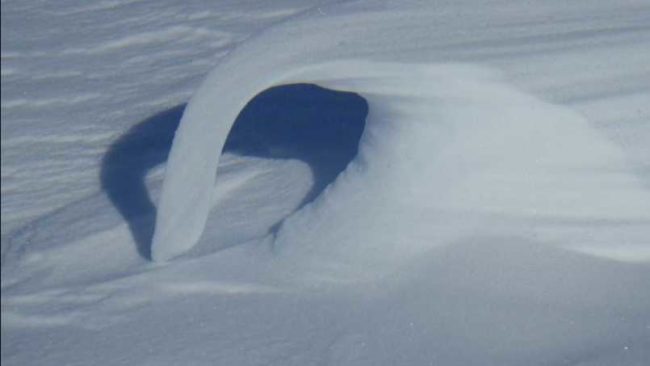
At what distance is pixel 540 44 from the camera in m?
0.95

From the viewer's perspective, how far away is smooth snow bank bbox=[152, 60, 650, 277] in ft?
3.03

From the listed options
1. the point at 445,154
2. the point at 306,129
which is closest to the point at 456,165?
the point at 445,154

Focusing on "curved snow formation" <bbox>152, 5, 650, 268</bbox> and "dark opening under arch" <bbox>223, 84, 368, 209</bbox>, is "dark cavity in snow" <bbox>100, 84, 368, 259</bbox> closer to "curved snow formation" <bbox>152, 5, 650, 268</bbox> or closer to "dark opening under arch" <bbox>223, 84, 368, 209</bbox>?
"dark opening under arch" <bbox>223, 84, 368, 209</bbox>

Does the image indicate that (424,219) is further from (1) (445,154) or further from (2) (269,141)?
(2) (269,141)

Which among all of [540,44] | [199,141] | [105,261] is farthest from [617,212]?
[105,261]

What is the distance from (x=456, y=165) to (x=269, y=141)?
0.53 m

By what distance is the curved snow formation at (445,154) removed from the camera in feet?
3.03

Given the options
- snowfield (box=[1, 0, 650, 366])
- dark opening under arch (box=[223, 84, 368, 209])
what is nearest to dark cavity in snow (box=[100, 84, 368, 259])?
dark opening under arch (box=[223, 84, 368, 209])

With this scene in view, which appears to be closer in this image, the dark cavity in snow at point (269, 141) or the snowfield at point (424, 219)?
the snowfield at point (424, 219)

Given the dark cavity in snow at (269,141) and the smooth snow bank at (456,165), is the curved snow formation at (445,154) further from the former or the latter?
the dark cavity in snow at (269,141)

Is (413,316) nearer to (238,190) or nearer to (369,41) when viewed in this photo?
(369,41)

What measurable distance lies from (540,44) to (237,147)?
1.98ft

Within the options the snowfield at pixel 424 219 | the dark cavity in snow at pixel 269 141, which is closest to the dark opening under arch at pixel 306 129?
the dark cavity in snow at pixel 269 141

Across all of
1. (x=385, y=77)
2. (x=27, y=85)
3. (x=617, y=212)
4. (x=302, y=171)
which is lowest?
(x=27, y=85)
